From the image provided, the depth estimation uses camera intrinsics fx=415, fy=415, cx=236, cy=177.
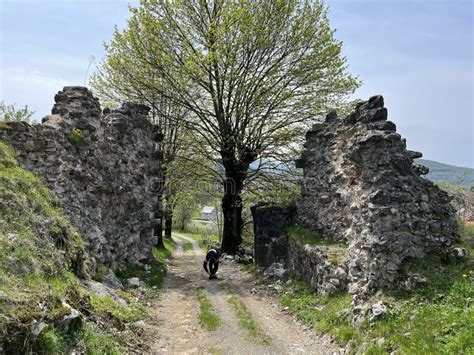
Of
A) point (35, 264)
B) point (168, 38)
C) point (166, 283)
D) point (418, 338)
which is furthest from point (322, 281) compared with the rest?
point (168, 38)

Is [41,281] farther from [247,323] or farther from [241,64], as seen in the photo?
[241,64]

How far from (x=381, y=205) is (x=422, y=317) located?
3.45 m

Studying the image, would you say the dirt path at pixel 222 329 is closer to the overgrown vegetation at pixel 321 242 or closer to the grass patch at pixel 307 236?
the overgrown vegetation at pixel 321 242

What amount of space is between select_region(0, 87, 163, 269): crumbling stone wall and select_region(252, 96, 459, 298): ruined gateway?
6768 millimetres

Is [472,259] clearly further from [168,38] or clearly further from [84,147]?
[168,38]

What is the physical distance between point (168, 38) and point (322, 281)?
14756mm

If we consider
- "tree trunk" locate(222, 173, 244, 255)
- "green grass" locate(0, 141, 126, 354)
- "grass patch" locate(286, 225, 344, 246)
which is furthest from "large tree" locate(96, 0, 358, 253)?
"green grass" locate(0, 141, 126, 354)

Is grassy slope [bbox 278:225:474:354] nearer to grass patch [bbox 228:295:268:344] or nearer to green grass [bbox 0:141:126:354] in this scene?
grass patch [bbox 228:295:268:344]

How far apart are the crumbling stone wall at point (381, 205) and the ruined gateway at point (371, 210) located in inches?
0.9

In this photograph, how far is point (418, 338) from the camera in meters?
7.14

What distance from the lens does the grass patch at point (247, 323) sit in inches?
384

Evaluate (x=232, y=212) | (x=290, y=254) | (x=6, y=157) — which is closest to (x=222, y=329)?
(x=290, y=254)

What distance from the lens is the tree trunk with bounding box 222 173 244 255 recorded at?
2359 cm

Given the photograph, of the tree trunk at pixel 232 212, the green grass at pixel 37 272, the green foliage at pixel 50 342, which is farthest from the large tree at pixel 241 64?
the green foliage at pixel 50 342
